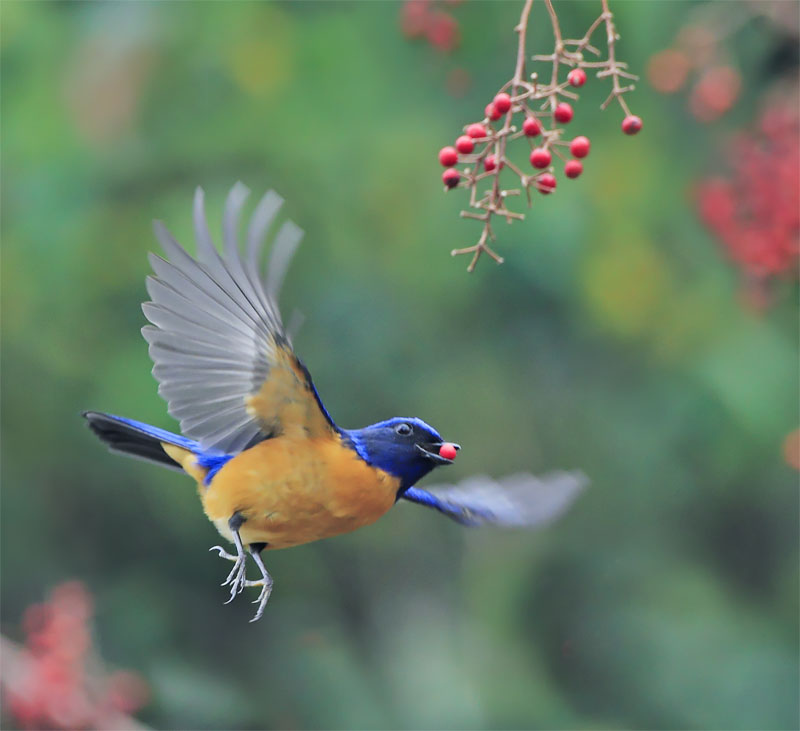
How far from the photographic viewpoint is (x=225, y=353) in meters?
2.16

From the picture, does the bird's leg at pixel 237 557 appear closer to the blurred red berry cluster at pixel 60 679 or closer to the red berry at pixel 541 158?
the red berry at pixel 541 158

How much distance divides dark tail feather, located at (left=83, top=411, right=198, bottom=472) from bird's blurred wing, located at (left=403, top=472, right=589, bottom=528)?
0.55 metres

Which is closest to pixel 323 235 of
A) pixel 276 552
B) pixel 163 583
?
pixel 276 552

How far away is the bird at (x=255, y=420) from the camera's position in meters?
2.07

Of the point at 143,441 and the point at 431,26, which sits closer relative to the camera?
the point at 143,441

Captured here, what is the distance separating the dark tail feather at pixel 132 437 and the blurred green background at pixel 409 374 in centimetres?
170

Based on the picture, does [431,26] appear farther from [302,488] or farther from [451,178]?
[302,488]

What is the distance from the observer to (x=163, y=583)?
5.28m

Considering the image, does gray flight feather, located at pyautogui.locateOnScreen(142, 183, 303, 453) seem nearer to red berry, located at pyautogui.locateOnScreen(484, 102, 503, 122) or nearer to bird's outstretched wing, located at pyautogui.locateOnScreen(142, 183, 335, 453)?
bird's outstretched wing, located at pyautogui.locateOnScreen(142, 183, 335, 453)

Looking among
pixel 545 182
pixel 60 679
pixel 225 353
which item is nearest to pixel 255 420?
pixel 225 353

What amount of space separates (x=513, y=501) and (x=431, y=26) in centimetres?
206

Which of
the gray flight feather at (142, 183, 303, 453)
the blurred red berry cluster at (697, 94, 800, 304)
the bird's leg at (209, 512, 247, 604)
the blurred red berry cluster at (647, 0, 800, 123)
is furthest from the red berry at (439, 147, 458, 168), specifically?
the blurred red berry cluster at (697, 94, 800, 304)

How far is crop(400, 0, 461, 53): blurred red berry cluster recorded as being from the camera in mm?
4141

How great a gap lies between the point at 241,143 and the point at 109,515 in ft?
5.90
